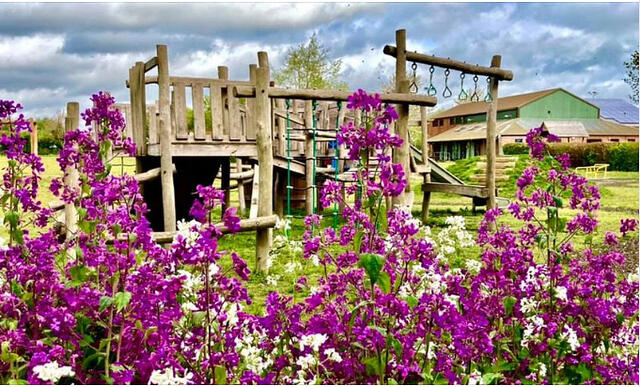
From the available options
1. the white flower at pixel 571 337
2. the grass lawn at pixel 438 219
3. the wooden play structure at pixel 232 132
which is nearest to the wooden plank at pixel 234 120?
the wooden play structure at pixel 232 132

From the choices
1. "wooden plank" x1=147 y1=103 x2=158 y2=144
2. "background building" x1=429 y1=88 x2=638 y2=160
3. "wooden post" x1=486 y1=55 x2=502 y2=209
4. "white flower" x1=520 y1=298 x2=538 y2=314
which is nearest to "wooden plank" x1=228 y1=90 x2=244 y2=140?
"wooden plank" x1=147 y1=103 x2=158 y2=144

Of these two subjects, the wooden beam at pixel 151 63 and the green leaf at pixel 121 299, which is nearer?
the green leaf at pixel 121 299

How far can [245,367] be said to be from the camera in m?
3.64

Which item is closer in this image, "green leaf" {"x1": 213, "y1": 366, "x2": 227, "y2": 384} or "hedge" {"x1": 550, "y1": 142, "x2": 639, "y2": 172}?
"green leaf" {"x1": 213, "y1": 366, "x2": 227, "y2": 384}

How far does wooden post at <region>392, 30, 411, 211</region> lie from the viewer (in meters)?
10.2

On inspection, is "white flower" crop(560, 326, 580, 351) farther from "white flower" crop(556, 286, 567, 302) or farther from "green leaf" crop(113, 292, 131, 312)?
"green leaf" crop(113, 292, 131, 312)

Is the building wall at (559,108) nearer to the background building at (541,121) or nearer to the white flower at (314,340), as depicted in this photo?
the background building at (541,121)

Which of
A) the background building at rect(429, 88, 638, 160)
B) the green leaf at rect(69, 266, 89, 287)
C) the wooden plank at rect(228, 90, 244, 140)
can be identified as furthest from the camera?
the background building at rect(429, 88, 638, 160)

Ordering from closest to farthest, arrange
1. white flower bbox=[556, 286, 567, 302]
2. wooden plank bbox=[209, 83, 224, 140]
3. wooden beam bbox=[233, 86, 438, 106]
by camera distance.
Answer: white flower bbox=[556, 286, 567, 302], wooden beam bbox=[233, 86, 438, 106], wooden plank bbox=[209, 83, 224, 140]

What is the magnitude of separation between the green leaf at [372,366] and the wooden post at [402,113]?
6549 millimetres

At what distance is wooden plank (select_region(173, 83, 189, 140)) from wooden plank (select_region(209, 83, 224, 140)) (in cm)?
41

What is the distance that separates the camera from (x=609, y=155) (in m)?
42.9

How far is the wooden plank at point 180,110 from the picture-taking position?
1017cm

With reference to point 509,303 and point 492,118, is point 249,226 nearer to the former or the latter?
point 509,303
